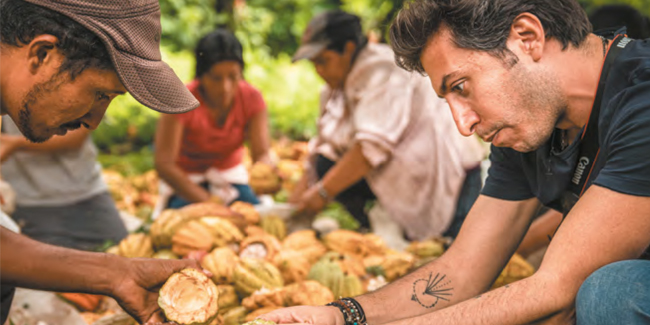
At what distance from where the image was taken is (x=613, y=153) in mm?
1796

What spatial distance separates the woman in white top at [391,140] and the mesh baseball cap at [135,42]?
7.76 ft

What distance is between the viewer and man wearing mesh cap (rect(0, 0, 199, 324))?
173 cm

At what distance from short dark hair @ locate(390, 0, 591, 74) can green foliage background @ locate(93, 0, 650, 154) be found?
5.55 m

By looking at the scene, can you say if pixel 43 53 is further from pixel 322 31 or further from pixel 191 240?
pixel 322 31

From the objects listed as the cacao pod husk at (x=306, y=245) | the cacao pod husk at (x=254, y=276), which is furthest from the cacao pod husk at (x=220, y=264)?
the cacao pod husk at (x=306, y=245)

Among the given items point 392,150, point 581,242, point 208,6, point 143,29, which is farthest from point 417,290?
point 208,6

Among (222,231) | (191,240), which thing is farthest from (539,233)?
(191,240)

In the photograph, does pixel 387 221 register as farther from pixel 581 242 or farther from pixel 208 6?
pixel 208 6

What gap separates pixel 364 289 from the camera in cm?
302

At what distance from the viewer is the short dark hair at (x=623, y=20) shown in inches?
150

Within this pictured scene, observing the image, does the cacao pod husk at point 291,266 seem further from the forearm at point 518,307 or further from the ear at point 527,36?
the ear at point 527,36

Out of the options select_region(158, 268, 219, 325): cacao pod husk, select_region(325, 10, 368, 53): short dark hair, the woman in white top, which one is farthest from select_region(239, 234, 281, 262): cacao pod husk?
select_region(325, 10, 368, 53): short dark hair

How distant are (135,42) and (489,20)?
118 cm

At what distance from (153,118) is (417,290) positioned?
6.37m
